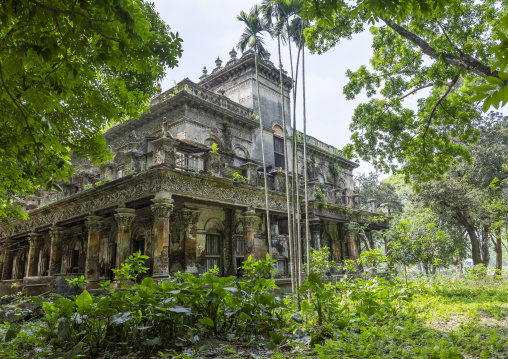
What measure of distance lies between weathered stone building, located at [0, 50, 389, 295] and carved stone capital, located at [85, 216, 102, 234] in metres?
0.04

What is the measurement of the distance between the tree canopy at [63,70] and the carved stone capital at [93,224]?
6.96m

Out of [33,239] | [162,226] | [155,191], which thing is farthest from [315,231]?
[33,239]

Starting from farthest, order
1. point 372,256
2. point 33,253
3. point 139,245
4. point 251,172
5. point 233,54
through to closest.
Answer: point 233,54
point 33,253
point 139,245
point 251,172
point 372,256

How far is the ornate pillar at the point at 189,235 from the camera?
528 inches

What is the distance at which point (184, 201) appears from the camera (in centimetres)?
1310

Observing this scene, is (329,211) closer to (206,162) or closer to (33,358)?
(206,162)

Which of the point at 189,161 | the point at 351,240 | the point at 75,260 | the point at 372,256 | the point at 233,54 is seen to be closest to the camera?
the point at 372,256

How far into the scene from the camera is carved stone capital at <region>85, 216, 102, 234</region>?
43.1 feet

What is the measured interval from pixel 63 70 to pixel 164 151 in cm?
685

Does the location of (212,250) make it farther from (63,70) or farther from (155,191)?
(63,70)

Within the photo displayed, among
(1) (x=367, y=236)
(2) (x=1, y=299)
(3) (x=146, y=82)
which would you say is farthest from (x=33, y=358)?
(1) (x=367, y=236)

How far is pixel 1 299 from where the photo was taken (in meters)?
11.8

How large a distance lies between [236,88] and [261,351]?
17.0m

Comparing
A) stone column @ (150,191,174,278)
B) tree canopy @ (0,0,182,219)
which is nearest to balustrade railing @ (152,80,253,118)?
stone column @ (150,191,174,278)
